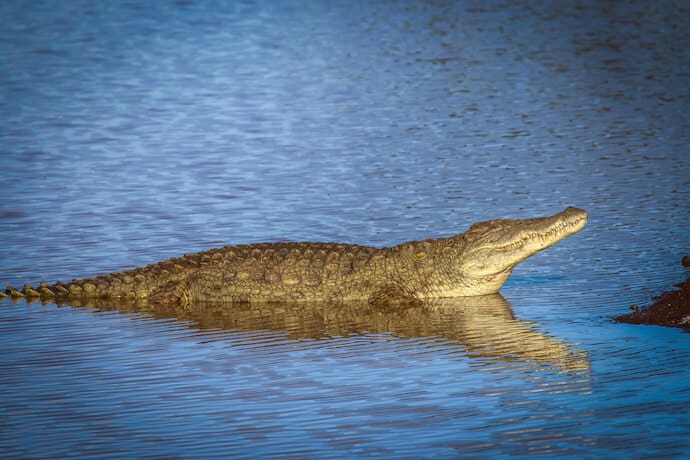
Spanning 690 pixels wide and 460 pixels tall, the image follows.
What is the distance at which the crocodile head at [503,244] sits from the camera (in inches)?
478

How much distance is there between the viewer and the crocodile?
12.2 metres

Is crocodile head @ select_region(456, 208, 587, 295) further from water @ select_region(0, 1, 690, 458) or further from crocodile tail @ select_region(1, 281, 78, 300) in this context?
crocodile tail @ select_region(1, 281, 78, 300)

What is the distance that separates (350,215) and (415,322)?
437 cm

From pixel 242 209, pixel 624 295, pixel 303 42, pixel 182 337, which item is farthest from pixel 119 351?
pixel 303 42

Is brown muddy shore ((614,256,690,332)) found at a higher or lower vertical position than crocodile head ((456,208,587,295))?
lower

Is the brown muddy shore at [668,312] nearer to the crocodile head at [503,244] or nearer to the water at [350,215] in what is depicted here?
the water at [350,215]

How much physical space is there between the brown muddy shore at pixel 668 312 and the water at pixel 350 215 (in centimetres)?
20

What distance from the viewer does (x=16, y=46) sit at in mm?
32875

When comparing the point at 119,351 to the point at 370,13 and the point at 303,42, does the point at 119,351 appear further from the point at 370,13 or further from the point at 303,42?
the point at 370,13

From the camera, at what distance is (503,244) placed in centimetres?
1229

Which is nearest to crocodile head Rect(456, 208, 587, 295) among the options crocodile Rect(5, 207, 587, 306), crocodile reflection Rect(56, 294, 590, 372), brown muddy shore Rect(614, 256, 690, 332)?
crocodile Rect(5, 207, 587, 306)

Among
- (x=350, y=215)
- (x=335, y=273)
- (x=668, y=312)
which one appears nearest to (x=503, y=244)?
(x=335, y=273)

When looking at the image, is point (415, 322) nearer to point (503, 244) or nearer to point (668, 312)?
point (503, 244)

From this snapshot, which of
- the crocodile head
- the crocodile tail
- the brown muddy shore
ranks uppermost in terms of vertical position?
the crocodile head
